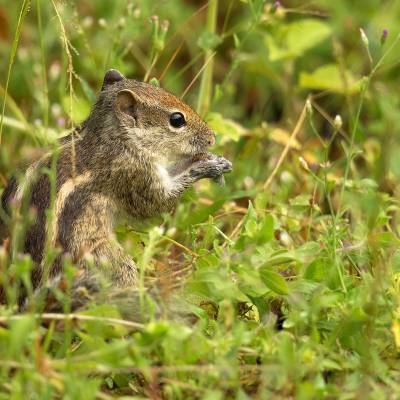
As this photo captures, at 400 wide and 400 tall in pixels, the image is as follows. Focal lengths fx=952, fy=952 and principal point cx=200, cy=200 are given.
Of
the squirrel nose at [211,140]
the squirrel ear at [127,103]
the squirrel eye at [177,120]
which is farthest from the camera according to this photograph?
the squirrel nose at [211,140]

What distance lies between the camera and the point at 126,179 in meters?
4.25

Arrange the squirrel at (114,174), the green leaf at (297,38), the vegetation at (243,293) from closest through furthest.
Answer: the vegetation at (243,293) → the squirrel at (114,174) → the green leaf at (297,38)

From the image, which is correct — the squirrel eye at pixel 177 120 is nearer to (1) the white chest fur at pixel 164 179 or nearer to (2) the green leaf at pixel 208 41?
(1) the white chest fur at pixel 164 179

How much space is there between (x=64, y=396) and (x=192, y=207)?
1.94 m

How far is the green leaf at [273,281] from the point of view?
11.3 feet

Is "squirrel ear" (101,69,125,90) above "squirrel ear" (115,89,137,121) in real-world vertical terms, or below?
above

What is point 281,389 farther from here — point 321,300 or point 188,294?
point 188,294

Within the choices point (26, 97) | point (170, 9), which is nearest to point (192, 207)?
point (26, 97)

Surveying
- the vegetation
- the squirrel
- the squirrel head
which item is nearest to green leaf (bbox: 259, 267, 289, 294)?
the vegetation

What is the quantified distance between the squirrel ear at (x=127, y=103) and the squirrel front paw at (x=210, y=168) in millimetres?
371

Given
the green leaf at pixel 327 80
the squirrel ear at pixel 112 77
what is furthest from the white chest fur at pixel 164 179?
the green leaf at pixel 327 80

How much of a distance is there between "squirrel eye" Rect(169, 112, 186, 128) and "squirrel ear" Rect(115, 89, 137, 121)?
0.17 m

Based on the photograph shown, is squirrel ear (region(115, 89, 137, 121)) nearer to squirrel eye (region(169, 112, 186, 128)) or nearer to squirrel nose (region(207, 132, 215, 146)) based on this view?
squirrel eye (region(169, 112, 186, 128))

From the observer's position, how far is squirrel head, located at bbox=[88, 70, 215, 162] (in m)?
4.35
